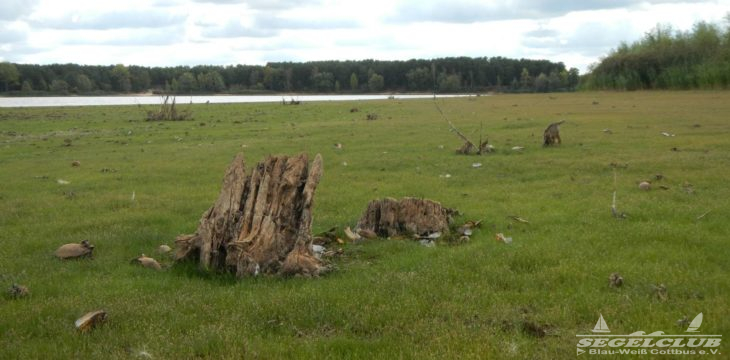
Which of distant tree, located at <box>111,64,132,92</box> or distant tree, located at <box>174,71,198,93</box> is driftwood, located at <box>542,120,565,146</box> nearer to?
distant tree, located at <box>174,71,198,93</box>

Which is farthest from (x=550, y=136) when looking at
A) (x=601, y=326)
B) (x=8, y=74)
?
(x=8, y=74)

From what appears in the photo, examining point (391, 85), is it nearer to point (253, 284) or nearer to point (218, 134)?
point (218, 134)

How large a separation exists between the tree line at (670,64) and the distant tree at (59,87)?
330 ft

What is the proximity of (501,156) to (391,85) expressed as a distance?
140 m

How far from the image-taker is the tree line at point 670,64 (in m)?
62.7

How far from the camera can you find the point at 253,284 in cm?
817

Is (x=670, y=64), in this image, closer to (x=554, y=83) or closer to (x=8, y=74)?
(x=554, y=83)

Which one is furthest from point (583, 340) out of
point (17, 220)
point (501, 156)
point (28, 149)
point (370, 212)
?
point (28, 149)

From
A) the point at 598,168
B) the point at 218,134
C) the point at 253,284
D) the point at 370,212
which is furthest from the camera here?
the point at 218,134

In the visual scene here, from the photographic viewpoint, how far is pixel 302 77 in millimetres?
158875

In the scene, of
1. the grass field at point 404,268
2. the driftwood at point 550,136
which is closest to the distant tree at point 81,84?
the grass field at point 404,268

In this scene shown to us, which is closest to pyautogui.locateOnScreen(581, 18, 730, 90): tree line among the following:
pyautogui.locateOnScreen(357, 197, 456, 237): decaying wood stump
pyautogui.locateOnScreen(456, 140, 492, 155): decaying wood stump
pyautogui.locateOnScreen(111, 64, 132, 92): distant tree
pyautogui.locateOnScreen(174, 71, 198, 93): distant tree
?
pyautogui.locateOnScreen(456, 140, 492, 155): decaying wood stump

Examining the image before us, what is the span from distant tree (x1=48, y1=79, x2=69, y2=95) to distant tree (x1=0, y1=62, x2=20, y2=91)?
6670mm

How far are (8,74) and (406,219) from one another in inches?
5367
